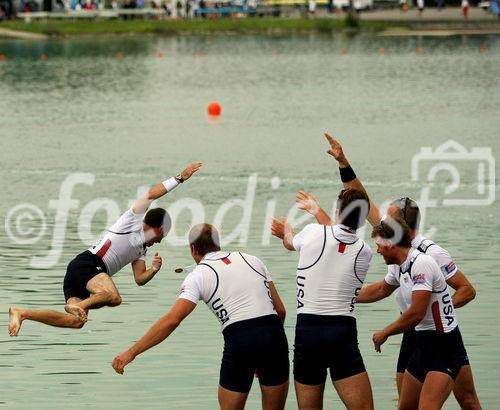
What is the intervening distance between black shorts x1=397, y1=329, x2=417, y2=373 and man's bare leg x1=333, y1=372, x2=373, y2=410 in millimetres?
651

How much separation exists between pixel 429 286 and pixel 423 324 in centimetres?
44

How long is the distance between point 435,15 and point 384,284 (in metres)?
86.9

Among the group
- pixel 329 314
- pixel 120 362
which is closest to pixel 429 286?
A: pixel 329 314

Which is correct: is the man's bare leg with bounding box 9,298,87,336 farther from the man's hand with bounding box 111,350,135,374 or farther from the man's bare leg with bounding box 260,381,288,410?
the man's bare leg with bounding box 260,381,288,410

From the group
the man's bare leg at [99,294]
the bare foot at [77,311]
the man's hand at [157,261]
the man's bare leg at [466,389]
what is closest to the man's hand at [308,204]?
the man's bare leg at [466,389]

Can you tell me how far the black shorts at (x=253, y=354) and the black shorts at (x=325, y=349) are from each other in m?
0.17

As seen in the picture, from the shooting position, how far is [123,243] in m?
17.3

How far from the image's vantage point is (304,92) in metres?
57.7

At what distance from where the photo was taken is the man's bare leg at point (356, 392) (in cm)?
1266

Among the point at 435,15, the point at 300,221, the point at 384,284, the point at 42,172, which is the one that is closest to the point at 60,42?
the point at 435,15

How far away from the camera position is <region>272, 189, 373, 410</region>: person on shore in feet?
41.8

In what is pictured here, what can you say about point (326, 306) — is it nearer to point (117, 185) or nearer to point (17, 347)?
point (17, 347)

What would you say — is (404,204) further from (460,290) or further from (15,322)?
(15,322)

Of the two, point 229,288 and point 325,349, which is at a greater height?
point 229,288
